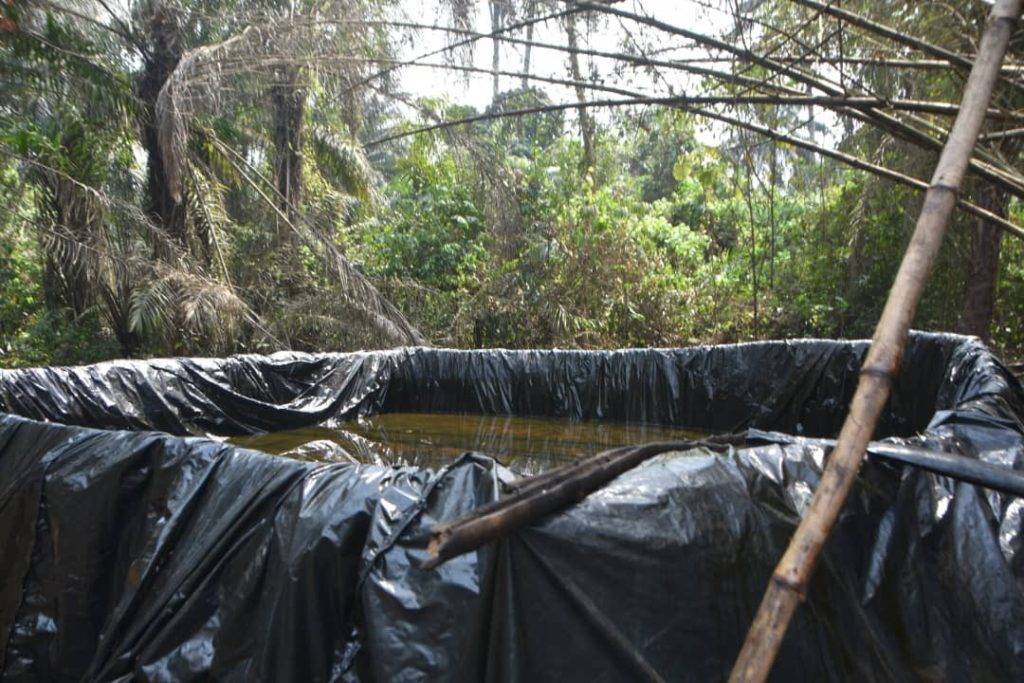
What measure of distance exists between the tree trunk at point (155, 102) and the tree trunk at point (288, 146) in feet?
4.44

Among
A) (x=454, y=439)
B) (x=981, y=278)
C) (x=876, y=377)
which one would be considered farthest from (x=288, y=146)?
(x=876, y=377)

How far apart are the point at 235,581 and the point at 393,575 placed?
0.42m

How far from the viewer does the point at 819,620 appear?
157cm

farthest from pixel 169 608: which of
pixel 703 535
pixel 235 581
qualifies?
pixel 703 535

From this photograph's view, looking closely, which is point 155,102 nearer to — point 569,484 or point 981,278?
point 569,484

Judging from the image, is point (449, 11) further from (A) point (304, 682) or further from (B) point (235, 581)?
(A) point (304, 682)

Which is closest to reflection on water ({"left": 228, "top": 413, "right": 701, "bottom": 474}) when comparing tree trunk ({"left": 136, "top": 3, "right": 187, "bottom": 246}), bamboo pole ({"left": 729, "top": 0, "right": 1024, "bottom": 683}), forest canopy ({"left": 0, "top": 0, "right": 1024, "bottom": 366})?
forest canopy ({"left": 0, "top": 0, "right": 1024, "bottom": 366})

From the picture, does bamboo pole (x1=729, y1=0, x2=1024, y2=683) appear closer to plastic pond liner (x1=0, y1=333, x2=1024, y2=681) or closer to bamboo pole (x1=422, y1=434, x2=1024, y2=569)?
bamboo pole (x1=422, y1=434, x2=1024, y2=569)

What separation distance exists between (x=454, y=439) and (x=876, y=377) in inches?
158

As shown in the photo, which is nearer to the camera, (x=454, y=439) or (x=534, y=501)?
(x=534, y=501)

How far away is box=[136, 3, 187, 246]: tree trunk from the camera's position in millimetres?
7129

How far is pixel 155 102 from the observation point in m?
7.16

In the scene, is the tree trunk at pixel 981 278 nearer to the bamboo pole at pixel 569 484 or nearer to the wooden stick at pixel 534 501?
the bamboo pole at pixel 569 484

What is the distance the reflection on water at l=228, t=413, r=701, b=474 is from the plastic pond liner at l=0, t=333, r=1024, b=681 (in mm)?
1800
